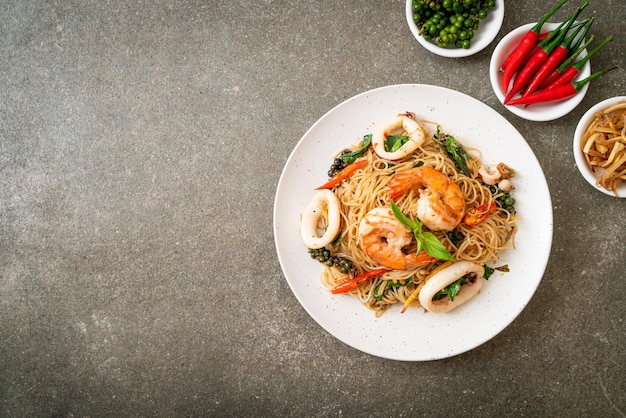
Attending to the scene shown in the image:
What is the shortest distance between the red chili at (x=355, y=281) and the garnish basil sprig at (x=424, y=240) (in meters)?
0.38

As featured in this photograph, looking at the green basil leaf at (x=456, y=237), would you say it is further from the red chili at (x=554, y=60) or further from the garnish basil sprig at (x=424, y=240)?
the red chili at (x=554, y=60)

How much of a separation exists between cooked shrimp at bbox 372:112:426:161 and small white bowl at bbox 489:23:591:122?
2.30ft

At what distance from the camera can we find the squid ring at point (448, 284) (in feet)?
9.69

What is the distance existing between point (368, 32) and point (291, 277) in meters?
1.96

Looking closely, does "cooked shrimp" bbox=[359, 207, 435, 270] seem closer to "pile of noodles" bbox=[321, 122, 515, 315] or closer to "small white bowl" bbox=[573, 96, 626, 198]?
"pile of noodles" bbox=[321, 122, 515, 315]

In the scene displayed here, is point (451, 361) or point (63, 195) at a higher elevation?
point (63, 195)

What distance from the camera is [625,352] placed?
342 centimetres

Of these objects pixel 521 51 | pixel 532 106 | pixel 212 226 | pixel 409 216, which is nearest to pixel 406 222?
pixel 409 216

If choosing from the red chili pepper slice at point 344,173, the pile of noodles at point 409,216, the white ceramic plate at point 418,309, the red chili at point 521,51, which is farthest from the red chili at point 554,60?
the red chili pepper slice at point 344,173

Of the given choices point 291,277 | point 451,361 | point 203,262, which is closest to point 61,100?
point 203,262

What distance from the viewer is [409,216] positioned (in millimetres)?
3109

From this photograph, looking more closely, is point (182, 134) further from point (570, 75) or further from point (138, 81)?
point (570, 75)

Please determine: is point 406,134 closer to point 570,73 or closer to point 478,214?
point 478,214

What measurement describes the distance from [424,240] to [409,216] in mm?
293
